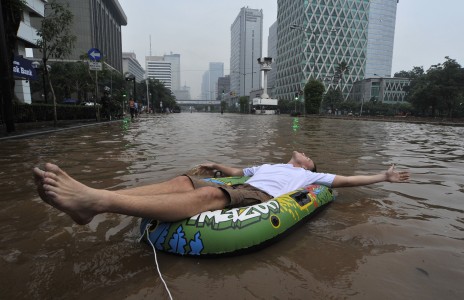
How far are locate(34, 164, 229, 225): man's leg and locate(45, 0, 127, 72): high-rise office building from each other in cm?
6912

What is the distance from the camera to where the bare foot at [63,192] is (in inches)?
89.6

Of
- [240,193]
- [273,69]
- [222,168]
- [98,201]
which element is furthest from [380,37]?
[98,201]

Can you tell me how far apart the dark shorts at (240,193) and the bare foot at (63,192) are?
1075 mm

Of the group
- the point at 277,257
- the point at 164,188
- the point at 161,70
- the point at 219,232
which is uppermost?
the point at 161,70

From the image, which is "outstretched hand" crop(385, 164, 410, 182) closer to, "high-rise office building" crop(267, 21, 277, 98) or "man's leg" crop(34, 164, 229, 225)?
"man's leg" crop(34, 164, 229, 225)

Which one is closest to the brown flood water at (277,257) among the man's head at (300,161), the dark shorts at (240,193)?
the dark shorts at (240,193)

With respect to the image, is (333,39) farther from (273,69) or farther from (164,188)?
(164,188)

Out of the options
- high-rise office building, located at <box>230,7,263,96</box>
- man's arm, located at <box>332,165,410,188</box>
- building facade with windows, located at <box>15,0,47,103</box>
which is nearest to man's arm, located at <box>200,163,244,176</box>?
man's arm, located at <box>332,165,410,188</box>

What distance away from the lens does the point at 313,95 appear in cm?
5875

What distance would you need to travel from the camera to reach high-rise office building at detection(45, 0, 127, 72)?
77.1 meters

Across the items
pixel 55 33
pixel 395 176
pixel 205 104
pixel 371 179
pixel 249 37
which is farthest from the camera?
pixel 205 104

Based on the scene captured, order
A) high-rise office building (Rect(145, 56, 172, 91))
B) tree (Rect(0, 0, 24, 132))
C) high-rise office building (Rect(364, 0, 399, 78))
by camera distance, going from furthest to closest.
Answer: high-rise office building (Rect(364, 0, 399, 78)) < high-rise office building (Rect(145, 56, 172, 91)) < tree (Rect(0, 0, 24, 132))

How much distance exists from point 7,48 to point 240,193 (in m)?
14.9

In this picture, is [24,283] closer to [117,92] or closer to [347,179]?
[347,179]
